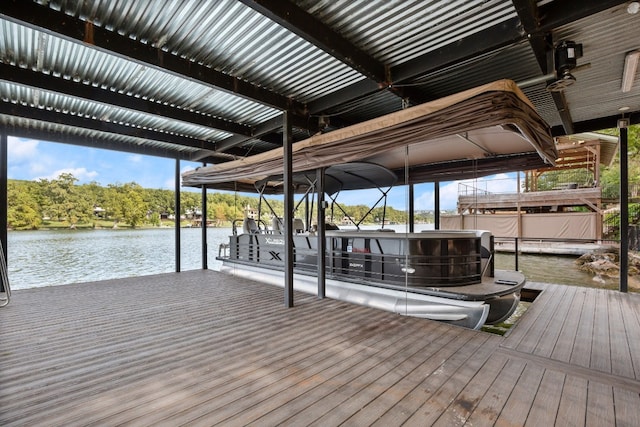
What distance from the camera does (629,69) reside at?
Result: 9.59 feet

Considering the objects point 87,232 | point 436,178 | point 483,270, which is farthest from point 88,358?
point 87,232

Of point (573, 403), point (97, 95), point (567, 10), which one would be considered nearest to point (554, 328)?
→ point (573, 403)

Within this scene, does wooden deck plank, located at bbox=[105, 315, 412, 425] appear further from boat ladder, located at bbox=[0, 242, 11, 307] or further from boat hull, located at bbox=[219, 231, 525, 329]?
boat ladder, located at bbox=[0, 242, 11, 307]

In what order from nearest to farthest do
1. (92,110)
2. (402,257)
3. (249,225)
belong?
(402,257) < (92,110) < (249,225)

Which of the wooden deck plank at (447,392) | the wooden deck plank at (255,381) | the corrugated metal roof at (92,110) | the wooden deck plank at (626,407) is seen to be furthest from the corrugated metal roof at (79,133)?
the wooden deck plank at (626,407)

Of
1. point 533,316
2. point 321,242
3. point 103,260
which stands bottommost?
point 103,260

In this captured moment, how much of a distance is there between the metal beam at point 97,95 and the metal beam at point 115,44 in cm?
137

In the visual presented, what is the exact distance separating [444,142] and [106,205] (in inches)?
452

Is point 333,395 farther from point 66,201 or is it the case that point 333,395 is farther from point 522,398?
point 66,201

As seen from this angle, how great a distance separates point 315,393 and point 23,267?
31.5 ft

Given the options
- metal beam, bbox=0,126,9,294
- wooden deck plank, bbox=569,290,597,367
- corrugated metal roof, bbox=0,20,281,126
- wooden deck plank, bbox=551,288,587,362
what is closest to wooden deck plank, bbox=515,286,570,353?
wooden deck plank, bbox=551,288,587,362

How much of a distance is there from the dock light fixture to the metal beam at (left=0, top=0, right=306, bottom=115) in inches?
151

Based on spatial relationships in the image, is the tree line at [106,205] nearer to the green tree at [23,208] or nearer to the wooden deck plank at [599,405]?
the green tree at [23,208]

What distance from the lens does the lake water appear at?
23.2 feet
